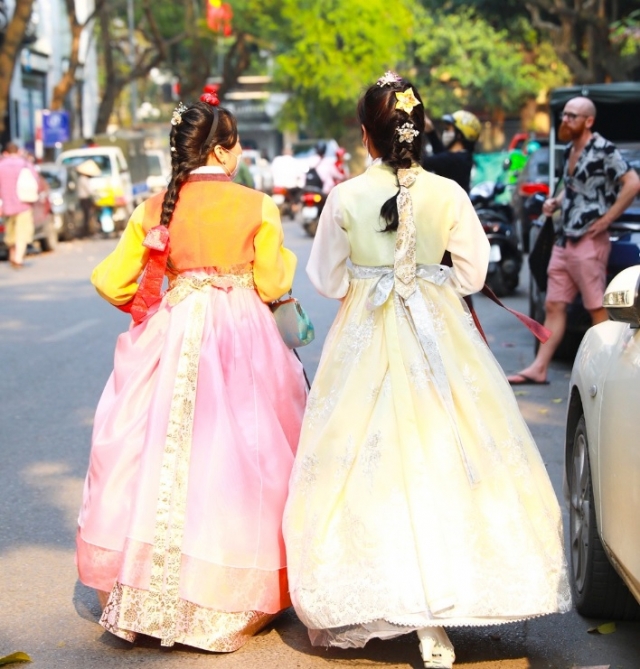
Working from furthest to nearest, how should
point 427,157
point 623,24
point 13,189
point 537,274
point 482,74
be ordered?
point 482,74
point 623,24
point 13,189
point 537,274
point 427,157

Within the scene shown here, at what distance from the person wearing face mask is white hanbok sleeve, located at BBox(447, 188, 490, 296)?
357cm

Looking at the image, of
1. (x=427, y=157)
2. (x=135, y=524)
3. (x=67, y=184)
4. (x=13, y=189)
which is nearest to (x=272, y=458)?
(x=135, y=524)

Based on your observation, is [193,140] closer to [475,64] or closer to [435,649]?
[435,649]

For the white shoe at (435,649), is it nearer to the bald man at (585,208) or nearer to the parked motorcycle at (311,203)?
the bald man at (585,208)

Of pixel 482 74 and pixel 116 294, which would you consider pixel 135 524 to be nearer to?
pixel 116 294

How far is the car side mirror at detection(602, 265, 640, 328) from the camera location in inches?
142

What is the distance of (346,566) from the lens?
12.3 ft

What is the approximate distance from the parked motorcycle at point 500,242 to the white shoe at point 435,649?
395 inches

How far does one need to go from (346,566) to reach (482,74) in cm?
4715

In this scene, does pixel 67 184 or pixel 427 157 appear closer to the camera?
pixel 427 157

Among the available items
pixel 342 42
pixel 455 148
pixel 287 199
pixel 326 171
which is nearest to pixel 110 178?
pixel 287 199

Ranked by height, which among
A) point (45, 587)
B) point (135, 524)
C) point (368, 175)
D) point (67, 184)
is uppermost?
point (368, 175)

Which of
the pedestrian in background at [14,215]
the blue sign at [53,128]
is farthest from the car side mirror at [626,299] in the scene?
the blue sign at [53,128]

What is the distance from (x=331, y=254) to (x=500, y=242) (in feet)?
32.7
